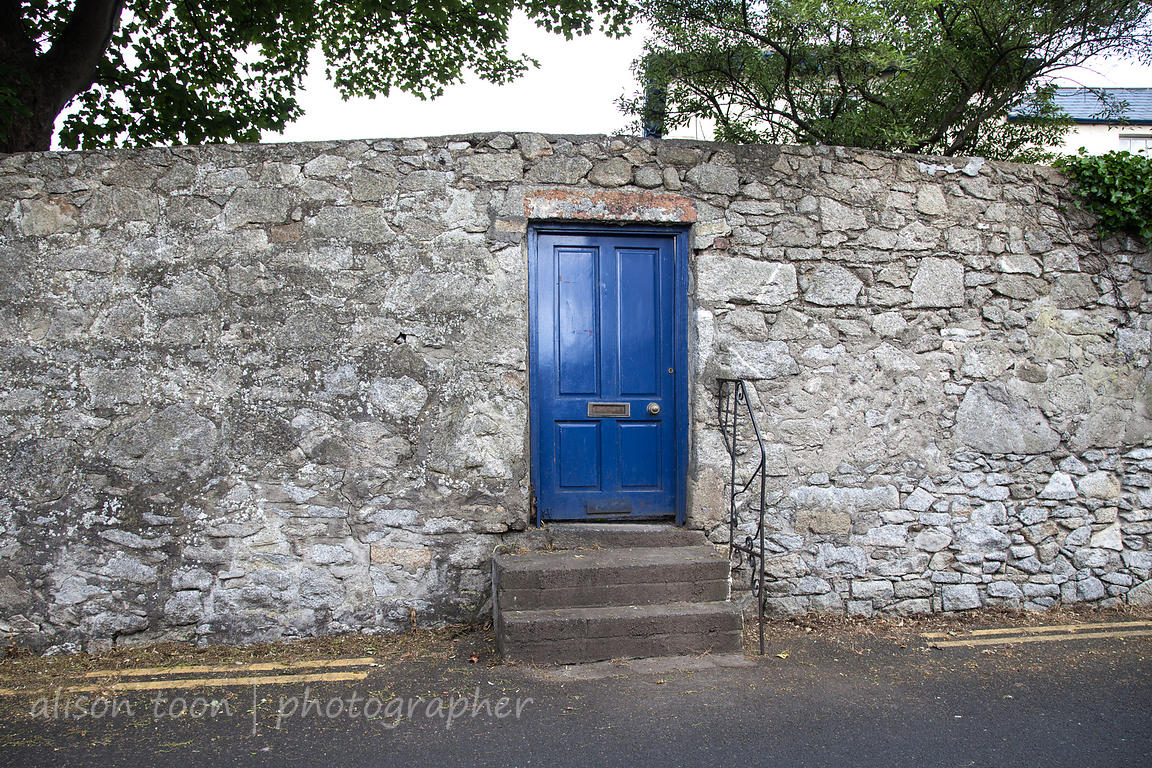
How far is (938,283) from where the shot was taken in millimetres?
4926

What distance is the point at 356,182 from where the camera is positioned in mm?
4516

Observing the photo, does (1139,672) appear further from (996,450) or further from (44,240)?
(44,240)

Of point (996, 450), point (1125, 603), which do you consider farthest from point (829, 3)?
point (1125, 603)

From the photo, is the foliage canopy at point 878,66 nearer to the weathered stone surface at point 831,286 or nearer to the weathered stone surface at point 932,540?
the weathered stone surface at point 831,286

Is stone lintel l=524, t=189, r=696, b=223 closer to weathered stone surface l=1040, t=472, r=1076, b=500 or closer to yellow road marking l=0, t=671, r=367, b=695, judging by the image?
yellow road marking l=0, t=671, r=367, b=695

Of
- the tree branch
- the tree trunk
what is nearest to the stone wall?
the tree trunk

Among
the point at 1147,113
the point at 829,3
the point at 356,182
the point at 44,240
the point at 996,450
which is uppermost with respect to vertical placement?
the point at 1147,113

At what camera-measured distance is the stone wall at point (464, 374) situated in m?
4.34

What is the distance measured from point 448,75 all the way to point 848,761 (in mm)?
8242

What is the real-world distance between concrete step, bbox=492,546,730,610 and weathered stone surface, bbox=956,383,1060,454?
1.99 metres

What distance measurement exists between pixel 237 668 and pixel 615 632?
2084mm

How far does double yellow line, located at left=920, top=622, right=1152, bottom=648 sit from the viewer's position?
450 cm

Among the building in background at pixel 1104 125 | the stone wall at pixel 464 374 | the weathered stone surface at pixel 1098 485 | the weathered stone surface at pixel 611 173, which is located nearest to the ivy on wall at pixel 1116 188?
the stone wall at pixel 464 374

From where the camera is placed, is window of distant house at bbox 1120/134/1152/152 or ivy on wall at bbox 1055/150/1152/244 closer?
ivy on wall at bbox 1055/150/1152/244
